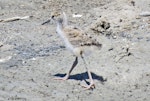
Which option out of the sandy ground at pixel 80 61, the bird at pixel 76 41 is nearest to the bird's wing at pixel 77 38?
the bird at pixel 76 41

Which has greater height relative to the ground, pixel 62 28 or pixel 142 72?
pixel 62 28

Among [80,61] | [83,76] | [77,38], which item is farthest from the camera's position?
[80,61]

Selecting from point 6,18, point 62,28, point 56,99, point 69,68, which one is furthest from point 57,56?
point 6,18

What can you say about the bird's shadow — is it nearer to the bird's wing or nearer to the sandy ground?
the sandy ground

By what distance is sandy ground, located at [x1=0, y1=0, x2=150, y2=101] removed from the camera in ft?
29.3

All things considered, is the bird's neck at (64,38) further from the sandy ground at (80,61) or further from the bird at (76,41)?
the sandy ground at (80,61)

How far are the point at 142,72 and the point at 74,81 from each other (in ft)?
4.22

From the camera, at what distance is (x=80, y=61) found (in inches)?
409

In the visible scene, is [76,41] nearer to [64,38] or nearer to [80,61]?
[64,38]

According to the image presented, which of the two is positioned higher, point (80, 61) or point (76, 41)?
point (76, 41)

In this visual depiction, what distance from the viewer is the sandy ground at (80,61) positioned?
895 centimetres

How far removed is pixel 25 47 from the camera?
1132cm

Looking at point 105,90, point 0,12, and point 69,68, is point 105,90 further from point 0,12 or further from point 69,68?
point 0,12

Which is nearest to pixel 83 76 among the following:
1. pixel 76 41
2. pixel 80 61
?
pixel 80 61
